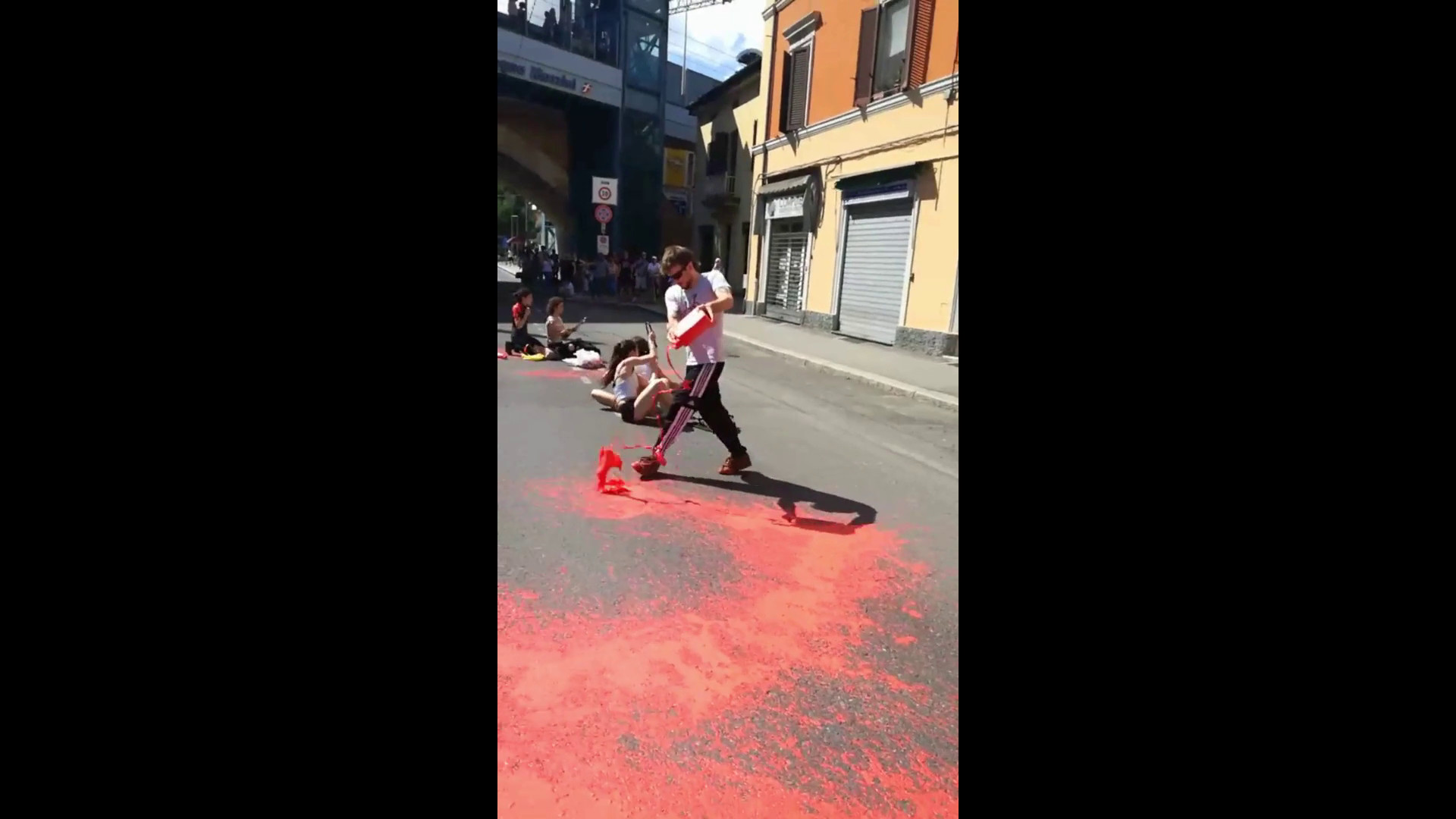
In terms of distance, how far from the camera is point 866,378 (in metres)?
9.21

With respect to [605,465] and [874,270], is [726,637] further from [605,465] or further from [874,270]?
[874,270]

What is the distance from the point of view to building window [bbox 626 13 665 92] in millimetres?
21641

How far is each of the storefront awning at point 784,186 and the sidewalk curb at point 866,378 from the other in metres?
4.08

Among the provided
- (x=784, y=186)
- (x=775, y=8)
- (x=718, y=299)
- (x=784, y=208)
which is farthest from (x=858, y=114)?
(x=718, y=299)

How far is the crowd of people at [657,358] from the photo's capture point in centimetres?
442

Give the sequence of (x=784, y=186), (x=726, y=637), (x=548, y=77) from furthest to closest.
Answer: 1. (x=548, y=77)
2. (x=784, y=186)
3. (x=726, y=637)

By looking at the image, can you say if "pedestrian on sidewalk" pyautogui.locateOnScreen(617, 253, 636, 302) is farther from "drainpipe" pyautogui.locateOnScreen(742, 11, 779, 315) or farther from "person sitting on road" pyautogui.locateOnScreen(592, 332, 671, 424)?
"person sitting on road" pyautogui.locateOnScreen(592, 332, 671, 424)

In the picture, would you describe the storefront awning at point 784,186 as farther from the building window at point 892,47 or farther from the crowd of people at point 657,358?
the crowd of people at point 657,358

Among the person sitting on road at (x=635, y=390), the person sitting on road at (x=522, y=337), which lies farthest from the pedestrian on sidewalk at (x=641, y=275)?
the person sitting on road at (x=635, y=390)

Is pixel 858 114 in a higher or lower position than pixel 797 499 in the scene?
higher

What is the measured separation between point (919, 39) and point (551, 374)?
7.84 m

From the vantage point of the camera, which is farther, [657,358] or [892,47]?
[892,47]
